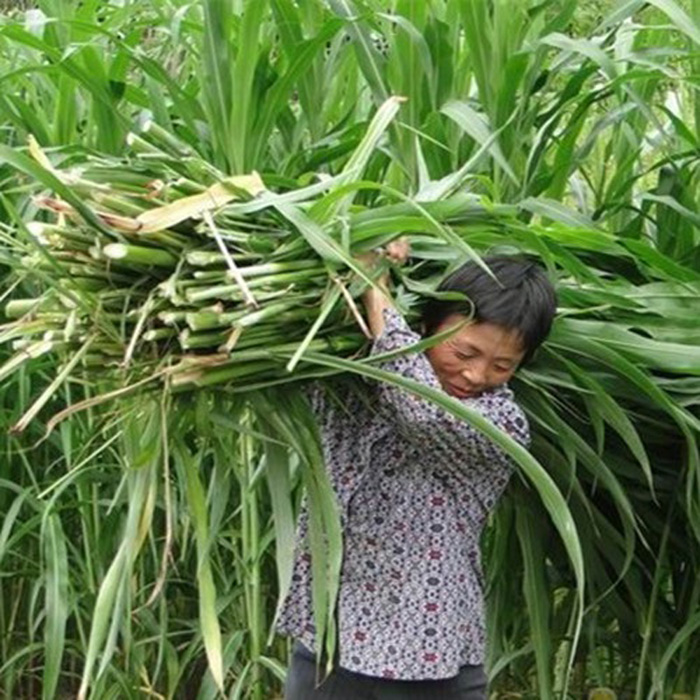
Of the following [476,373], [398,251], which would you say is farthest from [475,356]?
[398,251]

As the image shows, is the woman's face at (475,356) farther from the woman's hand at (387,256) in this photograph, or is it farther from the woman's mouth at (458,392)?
the woman's hand at (387,256)

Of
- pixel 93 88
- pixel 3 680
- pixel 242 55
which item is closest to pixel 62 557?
pixel 3 680

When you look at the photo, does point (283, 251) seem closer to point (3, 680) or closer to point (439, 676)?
point (439, 676)

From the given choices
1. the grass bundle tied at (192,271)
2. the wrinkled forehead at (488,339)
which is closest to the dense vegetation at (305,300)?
the grass bundle tied at (192,271)

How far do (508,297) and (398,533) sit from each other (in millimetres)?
369

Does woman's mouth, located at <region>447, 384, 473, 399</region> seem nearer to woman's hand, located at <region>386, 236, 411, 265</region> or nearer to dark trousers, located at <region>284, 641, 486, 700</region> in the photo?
woman's hand, located at <region>386, 236, 411, 265</region>

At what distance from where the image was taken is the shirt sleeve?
2139 mm

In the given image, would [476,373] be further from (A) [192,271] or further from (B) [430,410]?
(A) [192,271]

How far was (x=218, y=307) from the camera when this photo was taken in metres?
2.00

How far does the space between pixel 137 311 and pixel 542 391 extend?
680 millimetres

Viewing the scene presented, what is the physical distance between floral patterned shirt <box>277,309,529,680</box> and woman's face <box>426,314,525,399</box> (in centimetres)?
4

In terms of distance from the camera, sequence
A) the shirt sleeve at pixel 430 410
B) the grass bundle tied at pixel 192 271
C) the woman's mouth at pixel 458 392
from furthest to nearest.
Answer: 1. the woman's mouth at pixel 458 392
2. the shirt sleeve at pixel 430 410
3. the grass bundle tied at pixel 192 271

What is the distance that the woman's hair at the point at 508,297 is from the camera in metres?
2.21

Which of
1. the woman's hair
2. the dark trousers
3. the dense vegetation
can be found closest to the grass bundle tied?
the dense vegetation
